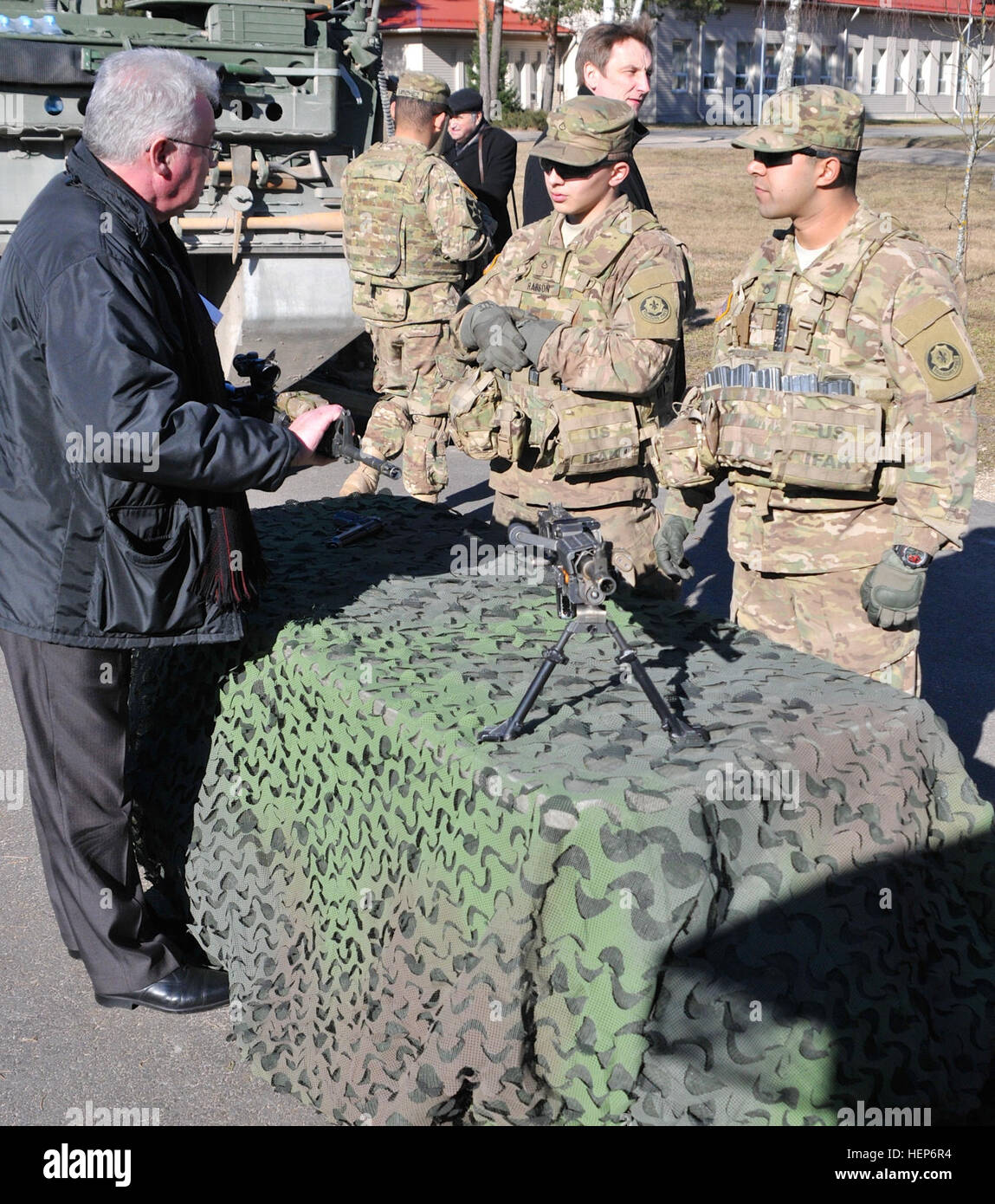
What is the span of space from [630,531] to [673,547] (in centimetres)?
44

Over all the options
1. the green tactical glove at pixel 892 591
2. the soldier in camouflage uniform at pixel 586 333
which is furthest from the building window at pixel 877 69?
the green tactical glove at pixel 892 591

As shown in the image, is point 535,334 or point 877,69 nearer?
point 535,334

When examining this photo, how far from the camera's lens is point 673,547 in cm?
380

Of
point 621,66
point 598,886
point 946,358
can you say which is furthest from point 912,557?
point 621,66

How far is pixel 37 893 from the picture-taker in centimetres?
405

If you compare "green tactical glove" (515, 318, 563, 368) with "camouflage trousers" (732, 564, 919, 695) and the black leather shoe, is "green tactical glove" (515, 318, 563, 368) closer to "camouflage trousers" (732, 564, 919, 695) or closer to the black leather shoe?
"camouflage trousers" (732, 564, 919, 695)

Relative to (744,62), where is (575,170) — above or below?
below

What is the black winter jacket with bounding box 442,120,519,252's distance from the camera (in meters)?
8.30

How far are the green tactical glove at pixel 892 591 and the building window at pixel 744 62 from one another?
4314cm

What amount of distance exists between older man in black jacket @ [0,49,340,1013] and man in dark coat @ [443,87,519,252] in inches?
209

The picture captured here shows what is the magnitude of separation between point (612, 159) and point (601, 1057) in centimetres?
247

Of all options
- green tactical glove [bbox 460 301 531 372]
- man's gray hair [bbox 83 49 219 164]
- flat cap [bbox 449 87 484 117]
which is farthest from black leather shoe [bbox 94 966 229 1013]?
flat cap [bbox 449 87 484 117]

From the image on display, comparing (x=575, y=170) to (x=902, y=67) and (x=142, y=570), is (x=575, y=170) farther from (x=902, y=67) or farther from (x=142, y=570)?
(x=902, y=67)
